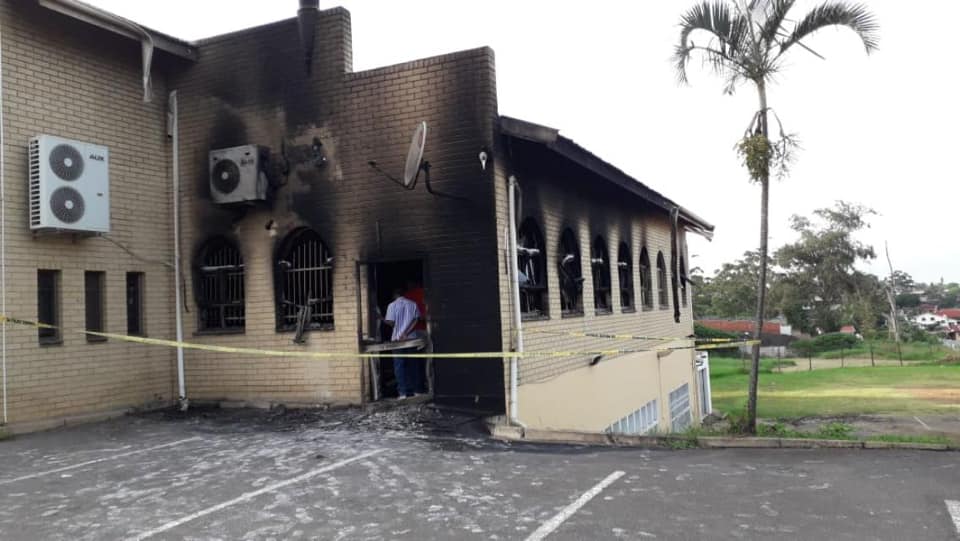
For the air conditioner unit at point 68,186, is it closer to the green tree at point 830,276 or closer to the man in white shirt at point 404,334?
the man in white shirt at point 404,334

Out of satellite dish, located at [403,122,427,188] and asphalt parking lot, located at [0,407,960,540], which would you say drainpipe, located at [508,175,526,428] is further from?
satellite dish, located at [403,122,427,188]

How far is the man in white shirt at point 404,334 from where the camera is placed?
32.5 ft

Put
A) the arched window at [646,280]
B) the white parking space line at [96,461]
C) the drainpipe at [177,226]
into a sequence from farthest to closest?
the arched window at [646,280] → the drainpipe at [177,226] → the white parking space line at [96,461]

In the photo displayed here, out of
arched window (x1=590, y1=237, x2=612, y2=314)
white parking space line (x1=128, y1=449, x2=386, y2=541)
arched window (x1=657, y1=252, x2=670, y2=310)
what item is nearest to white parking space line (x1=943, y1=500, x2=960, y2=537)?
white parking space line (x1=128, y1=449, x2=386, y2=541)

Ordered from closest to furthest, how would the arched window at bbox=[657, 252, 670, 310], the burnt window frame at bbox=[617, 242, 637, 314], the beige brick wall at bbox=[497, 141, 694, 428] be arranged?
the beige brick wall at bbox=[497, 141, 694, 428] < the burnt window frame at bbox=[617, 242, 637, 314] < the arched window at bbox=[657, 252, 670, 310]

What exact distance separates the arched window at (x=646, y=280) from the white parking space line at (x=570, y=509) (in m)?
10.6

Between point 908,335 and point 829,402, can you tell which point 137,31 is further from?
point 908,335

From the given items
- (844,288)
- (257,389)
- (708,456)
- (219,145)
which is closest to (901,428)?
(708,456)

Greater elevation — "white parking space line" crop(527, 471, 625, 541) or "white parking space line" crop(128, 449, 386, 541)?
"white parking space line" crop(128, 449, 386, 541)

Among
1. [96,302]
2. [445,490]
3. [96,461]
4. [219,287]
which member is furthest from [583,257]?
[96,461]

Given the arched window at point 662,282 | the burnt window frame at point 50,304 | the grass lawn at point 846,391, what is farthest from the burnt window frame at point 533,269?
the grass lawn at point 846,391

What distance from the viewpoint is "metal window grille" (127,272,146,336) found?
35.3ft

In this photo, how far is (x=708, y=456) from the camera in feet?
24.3

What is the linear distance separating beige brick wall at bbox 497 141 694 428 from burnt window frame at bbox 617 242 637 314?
0.15 m
